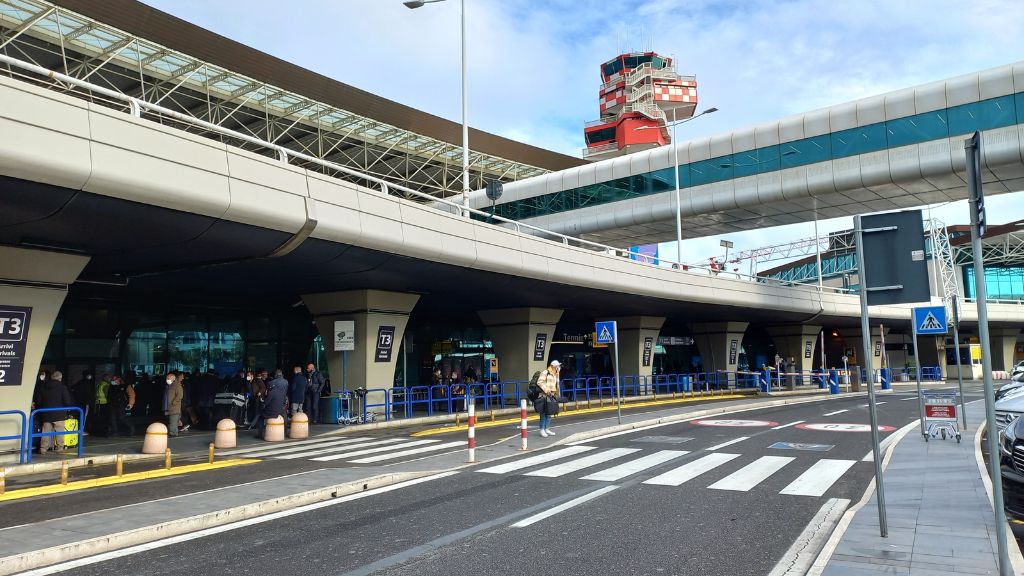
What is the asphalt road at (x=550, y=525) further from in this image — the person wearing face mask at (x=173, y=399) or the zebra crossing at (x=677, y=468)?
the person wearing face mask at (x=173, y=399)

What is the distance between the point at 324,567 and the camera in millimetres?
6559

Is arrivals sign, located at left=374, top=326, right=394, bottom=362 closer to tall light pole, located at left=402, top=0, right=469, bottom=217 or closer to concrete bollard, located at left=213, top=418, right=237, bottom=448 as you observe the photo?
tall light pole, located at left=402, top=0, right=469, bottom=217

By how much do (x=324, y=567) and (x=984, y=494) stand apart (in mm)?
8215

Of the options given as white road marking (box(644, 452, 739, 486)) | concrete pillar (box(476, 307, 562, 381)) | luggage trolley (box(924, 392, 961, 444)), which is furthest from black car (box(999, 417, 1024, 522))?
concrete pillar (box(476, 307, 562, 381))

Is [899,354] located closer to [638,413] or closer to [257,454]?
[638,413]

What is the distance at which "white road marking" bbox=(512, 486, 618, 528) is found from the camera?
8.28 meters

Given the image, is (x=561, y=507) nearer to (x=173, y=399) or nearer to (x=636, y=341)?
(x=173, y=399)

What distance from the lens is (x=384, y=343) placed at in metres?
22.4

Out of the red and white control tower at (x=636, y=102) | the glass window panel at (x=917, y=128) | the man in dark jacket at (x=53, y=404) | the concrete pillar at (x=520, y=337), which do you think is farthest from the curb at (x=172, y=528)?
the red and white control tower at (x=636, y=102)

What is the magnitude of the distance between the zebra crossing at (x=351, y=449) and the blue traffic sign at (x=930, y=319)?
34.2ft

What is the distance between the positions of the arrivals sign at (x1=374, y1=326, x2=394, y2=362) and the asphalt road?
385 inches

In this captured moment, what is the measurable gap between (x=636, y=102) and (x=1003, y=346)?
2102 inches

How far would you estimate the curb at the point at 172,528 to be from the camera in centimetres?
672

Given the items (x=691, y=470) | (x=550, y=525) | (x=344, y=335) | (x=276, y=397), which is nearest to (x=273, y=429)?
(x=276, y=397)
